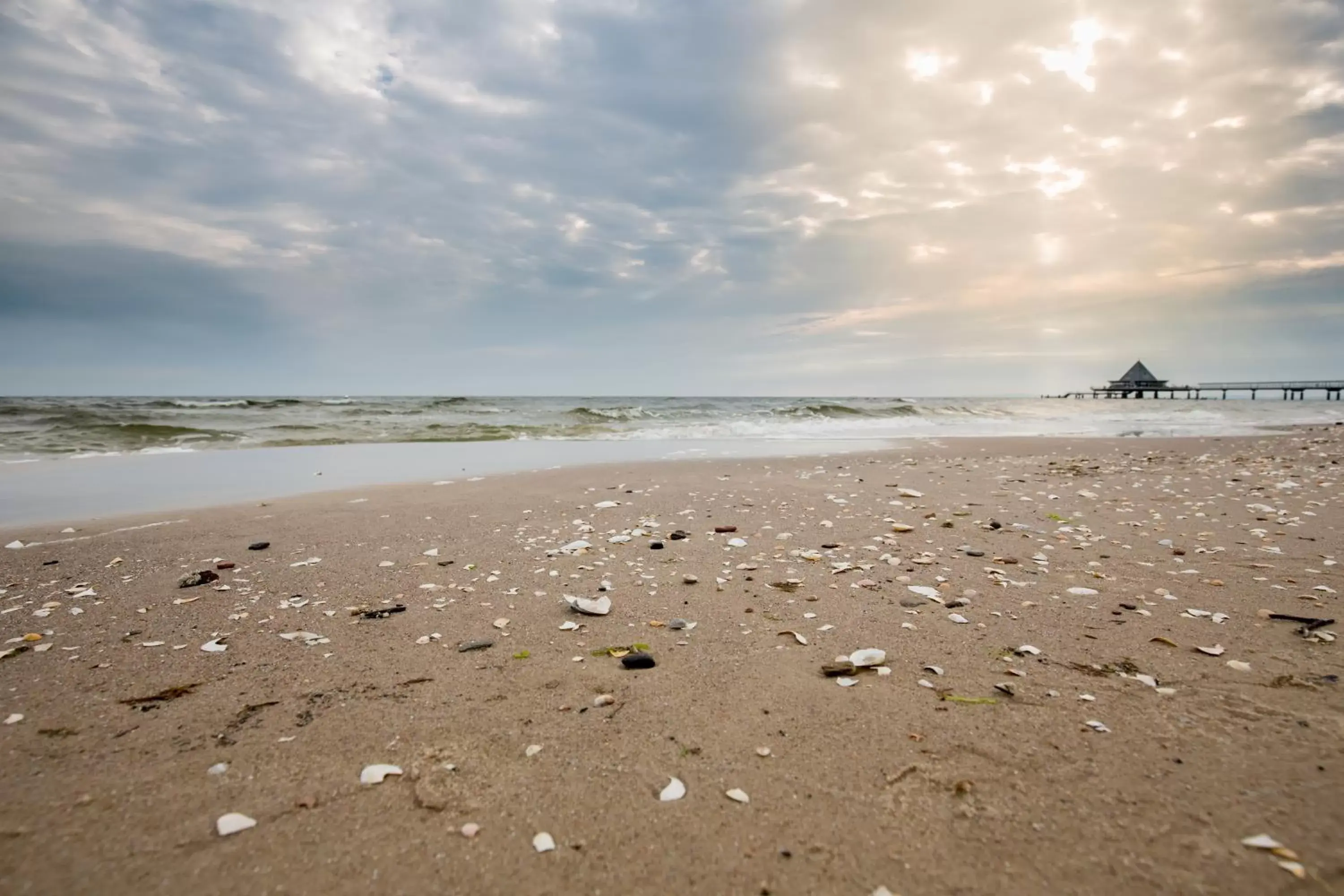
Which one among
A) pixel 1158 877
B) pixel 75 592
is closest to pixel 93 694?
pixel 75 592

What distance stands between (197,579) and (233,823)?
130 inches

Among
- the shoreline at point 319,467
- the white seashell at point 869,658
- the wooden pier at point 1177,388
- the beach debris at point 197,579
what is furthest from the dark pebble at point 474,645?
the wooden pier at point 1177,388

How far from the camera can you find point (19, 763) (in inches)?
90.0

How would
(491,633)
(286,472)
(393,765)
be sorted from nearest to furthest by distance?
1. (393,765)
2. (491,633)
3. (286,472)

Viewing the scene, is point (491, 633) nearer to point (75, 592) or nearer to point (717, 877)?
point (717, 877)

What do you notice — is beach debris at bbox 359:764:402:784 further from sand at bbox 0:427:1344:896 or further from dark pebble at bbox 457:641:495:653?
dark pebble at bbox 457:641:495:653

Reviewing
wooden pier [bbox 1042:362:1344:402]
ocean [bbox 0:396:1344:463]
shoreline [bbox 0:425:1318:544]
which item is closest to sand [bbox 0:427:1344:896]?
shoreline [bbox 0:425:1318:544]

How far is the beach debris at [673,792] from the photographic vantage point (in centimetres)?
208

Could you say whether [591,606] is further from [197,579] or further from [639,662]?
[197,579]

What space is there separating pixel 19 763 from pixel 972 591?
489 cm

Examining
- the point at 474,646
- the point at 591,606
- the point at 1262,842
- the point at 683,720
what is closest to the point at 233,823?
the point at 474,646

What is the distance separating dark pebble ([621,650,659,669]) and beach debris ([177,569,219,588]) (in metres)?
3.50

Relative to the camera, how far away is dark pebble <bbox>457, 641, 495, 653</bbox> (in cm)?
331

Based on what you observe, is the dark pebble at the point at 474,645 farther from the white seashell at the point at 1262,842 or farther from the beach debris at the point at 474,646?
the white seashell at the point at 1262,842
